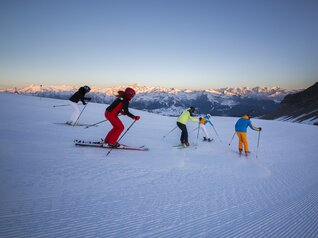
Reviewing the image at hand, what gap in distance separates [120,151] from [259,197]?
493 centimetres

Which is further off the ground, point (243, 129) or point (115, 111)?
point (115, 111)

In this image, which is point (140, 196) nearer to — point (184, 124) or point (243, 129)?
point (184, 124)

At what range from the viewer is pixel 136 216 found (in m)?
3.39

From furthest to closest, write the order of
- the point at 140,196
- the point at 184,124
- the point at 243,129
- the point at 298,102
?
the point at 298,102
the point at 184,124
the point at 243,129
the point at 140,196

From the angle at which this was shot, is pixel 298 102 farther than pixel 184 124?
Yes

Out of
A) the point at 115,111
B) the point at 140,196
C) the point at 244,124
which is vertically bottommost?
the point at 140,196

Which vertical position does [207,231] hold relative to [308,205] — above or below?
above

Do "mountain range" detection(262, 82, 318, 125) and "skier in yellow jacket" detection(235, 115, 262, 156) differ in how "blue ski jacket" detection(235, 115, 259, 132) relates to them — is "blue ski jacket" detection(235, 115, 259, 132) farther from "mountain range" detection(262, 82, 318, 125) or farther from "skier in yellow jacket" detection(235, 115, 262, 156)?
"mountain range" detection(262, 82, 318, 125)

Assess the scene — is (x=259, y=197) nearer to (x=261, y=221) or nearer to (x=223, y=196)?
(x=223, y=196)

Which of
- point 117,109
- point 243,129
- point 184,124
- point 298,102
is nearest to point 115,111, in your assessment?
point 117,109

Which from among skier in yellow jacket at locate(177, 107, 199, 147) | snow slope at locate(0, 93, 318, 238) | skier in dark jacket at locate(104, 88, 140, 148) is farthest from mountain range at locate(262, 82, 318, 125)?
snow slope at locate(0, 93, 318, 238)

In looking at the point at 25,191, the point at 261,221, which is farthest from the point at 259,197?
the point at 25,191

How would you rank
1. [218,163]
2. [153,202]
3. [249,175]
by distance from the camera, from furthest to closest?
[218,163] < [249,175] < [153,202]

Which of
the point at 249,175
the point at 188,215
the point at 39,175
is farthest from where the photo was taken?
the point at 249,175
